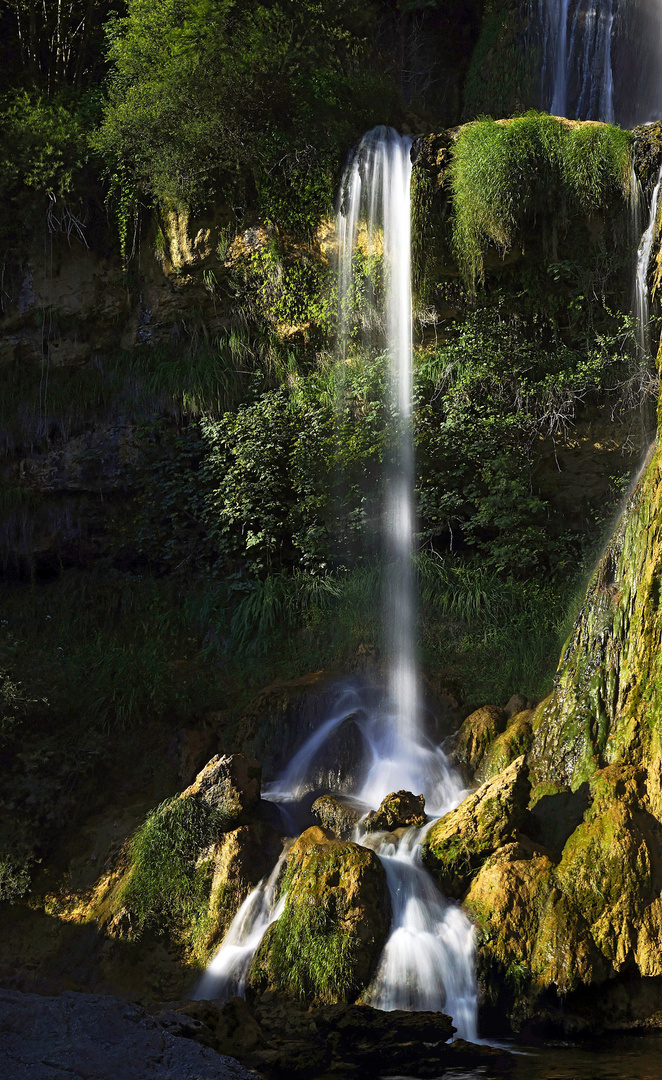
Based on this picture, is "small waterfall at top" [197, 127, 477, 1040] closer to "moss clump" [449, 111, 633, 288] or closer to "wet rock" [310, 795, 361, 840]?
"wet rock" [310, 795, 361, 840]

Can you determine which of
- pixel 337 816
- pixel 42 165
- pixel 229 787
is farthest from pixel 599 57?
pixel 229 787

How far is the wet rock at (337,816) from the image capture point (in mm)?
6312

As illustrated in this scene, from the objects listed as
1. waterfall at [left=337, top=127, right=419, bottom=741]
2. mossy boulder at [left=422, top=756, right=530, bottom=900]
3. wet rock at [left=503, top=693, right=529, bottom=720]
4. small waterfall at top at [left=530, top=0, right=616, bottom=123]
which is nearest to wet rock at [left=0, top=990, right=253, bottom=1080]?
mossy boulder at [left=422, top=756, right=530, bottom=900]

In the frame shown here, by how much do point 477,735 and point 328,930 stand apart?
2.68m

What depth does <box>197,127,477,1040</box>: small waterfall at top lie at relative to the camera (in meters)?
4.96

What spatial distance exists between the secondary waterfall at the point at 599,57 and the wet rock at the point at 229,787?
10.4 m

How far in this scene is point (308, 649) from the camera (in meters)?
9.62

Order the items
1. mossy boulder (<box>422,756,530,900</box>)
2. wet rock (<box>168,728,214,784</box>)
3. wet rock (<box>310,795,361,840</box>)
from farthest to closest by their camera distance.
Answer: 1. wet rock (<box>168,728,214,784</box>)
2. wet rock (<box>310,795,361,840</box>)
3. mossy boulder (<box>422,756,530,900</box>)

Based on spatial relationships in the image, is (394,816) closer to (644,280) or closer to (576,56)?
(644,280)

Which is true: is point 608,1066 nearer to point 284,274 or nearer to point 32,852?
point 32,852

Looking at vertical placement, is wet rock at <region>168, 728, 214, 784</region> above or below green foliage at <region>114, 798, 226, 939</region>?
above

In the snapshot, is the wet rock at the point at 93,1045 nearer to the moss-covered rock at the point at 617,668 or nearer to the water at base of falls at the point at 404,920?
the water at base of falls at the point at 404,920

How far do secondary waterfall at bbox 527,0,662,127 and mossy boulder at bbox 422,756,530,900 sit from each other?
997 cm

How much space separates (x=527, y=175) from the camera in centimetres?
923
